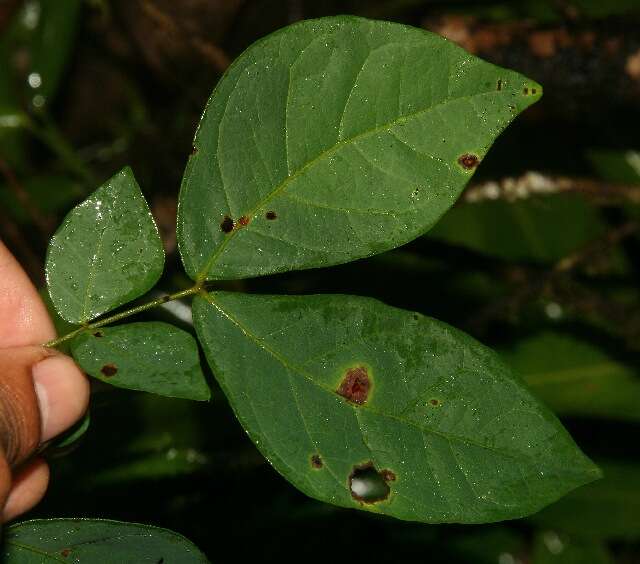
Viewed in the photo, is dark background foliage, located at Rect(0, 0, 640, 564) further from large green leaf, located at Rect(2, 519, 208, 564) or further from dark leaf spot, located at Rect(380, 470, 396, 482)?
dark leaf spot, located at Rect(380, 470, 396, 482)

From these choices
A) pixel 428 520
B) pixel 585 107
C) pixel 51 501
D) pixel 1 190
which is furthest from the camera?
pixel 1 190

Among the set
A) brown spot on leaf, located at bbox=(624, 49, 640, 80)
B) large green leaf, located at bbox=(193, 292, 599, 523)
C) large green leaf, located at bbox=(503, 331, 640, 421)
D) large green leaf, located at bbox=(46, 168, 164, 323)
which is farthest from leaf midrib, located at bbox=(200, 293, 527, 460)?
brown spot on leaf, located at bbox=(624, 49, 640, 80)

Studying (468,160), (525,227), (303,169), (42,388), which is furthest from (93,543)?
(525,227)

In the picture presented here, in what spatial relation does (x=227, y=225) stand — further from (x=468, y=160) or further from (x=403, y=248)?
(x=403, y=248)

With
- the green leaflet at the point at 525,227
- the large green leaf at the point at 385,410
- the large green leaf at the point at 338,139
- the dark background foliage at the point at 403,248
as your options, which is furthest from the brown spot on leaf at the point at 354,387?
the green leaflet at the point at 525,227

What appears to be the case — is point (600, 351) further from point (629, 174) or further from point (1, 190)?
point (1, 190)

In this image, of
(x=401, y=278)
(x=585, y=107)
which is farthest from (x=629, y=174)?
(x=401, y=278)
